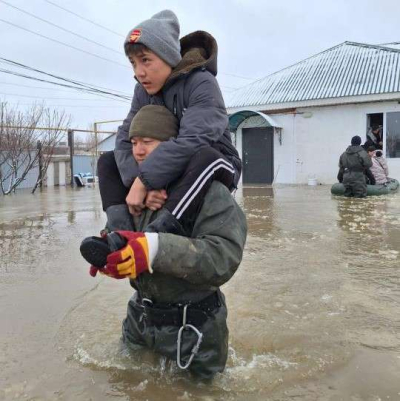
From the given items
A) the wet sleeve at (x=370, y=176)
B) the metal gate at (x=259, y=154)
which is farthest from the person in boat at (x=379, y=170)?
the metal gate at (x=259, y=154)

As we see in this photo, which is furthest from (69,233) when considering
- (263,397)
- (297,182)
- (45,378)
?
(297,182)

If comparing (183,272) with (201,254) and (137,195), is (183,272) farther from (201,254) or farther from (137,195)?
(137,195)

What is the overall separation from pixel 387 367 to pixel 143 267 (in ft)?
4.88

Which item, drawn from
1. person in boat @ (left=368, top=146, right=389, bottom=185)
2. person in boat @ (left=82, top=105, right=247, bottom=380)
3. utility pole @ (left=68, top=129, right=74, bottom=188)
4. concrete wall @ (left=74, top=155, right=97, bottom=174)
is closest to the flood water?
person in boat @ (left=82, top=105, right=247, bottom=380)

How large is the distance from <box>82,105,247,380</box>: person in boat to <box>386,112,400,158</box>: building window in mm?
12786

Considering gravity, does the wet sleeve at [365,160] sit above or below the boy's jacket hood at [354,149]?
below

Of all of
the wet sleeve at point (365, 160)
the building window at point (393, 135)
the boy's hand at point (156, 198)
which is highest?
the building window at point (393, 135)

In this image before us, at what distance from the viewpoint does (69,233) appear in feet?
20.6

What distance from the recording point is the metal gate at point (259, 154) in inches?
610

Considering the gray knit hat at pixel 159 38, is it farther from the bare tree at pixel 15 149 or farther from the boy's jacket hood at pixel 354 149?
the bare tree at pixel 15 149

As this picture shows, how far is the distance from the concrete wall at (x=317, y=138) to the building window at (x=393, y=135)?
155 millimetres

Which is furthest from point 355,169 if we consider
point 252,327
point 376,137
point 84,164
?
point 84,164

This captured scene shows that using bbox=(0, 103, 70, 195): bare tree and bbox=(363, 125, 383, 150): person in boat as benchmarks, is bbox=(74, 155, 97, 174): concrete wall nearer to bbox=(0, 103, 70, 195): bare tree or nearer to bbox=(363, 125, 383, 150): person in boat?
bbox=(0, 103, 70, 195): bare tree

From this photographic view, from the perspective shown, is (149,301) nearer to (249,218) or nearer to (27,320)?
(27,320)
